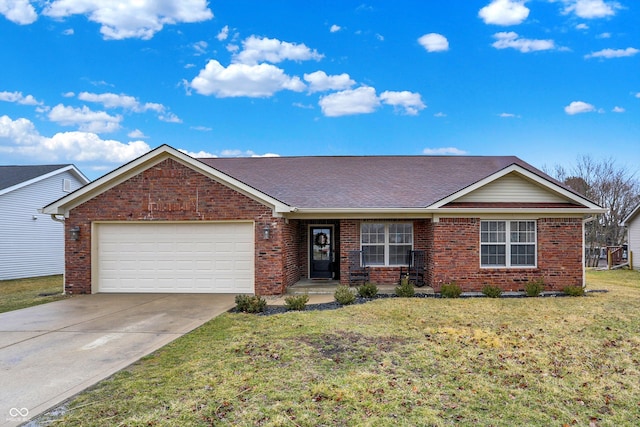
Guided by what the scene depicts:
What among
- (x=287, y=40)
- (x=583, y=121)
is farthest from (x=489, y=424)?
(x=583, y=121)

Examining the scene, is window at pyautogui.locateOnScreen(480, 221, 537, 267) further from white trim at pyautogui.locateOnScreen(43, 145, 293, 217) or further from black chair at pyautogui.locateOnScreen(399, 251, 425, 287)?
white trim at pyautogui.locateOnScreen(43, 145, 293, 217)

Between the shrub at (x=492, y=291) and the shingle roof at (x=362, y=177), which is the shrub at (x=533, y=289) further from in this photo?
the shingle roof at (x=362, y=177)

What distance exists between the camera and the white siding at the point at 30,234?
18.2m

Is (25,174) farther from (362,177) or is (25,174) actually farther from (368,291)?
(368,291)

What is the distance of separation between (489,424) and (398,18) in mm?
14640

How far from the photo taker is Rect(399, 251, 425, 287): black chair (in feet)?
40.9

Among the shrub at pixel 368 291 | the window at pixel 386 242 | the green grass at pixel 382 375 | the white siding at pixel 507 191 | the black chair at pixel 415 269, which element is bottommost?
the green grass at pixel 382 375

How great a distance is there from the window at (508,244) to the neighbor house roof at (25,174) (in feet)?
66.3

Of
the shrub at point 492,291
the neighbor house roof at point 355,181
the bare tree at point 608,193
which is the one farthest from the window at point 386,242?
the bare tree at point 608,193

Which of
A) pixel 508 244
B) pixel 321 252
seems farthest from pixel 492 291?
pixel 321 252

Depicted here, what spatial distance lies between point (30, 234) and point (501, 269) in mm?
21022

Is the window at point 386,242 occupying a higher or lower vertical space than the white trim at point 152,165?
lower

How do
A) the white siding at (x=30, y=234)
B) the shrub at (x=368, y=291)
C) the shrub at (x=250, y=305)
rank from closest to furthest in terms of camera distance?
1. the shrub at (x=250, y=305)
2. the shrub at (x=368, y=291)
3. the white siding at (x=30, y=234)

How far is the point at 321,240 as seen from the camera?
47.8 ft
